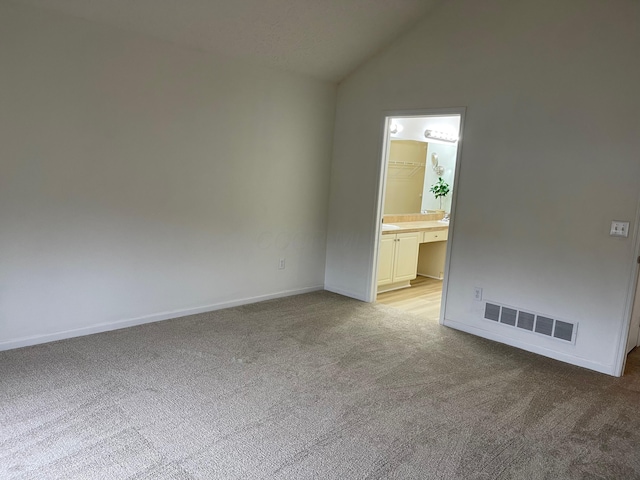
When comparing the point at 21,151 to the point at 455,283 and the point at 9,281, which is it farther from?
the point at 455,283

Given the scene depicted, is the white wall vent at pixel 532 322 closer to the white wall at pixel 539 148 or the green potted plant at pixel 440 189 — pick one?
the white wall at pixel 539 148

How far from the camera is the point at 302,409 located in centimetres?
275

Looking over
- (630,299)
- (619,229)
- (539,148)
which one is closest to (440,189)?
(539,148)

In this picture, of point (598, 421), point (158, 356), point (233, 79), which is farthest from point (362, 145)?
point (598, 421)

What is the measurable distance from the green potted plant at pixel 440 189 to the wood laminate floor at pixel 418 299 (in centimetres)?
140

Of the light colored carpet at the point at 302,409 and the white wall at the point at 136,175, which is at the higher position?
the white wall at the point at 136,175

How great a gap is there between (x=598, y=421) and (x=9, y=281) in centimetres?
388

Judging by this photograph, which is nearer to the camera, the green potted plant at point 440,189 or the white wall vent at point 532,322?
the white wall vent at point 532,322

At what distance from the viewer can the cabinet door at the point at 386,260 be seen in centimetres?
541

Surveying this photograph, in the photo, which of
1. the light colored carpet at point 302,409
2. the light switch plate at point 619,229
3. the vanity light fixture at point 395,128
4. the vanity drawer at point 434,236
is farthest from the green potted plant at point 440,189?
the light switch plate at point 619,229

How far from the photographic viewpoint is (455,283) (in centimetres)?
437

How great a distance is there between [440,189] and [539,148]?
321 cm

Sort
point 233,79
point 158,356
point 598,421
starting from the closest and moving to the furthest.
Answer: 1. point 598,421
2. point 158,356
3. point 233,79

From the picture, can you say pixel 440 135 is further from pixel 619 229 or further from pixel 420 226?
pixel 619 229
